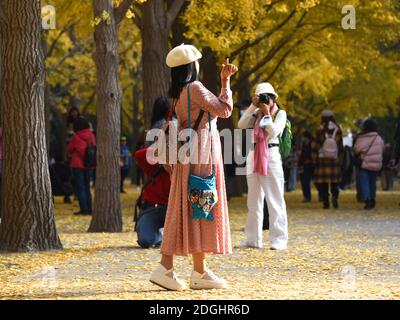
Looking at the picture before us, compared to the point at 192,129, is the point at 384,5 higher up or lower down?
higher up

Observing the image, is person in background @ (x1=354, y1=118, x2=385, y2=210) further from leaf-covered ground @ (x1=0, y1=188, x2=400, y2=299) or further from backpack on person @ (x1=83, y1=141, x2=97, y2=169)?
backpack on person @ (x1=83, y1=141, x2=97, y2=169)

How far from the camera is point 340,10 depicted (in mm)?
28125

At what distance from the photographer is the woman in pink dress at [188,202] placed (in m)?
10.3

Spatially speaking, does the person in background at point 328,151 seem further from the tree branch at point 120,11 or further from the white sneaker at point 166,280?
the white sneaker at point 166,280

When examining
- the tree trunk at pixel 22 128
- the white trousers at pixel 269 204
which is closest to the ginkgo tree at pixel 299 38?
the white trousers at pixel 269 204

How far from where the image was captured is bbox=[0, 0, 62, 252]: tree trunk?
14.3 m

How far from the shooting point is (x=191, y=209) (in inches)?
406

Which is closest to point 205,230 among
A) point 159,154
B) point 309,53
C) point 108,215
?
point 159,154

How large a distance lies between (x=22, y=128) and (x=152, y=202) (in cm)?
173

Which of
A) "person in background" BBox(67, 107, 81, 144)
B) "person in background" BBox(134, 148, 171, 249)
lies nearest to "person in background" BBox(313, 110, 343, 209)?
"person in background" BBox(67, 107, 81, 144)

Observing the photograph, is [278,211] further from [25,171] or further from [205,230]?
[205,230]

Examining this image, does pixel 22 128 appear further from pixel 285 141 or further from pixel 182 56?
pixel 182 56

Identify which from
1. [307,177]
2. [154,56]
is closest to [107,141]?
[154,56]
